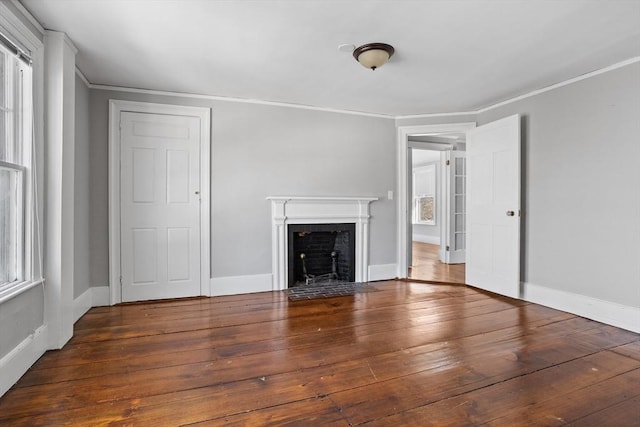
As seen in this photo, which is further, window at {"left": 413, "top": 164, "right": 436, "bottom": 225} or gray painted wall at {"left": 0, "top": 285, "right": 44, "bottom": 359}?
window at {"left": 413, "top": 164, "right": 436, "bottom": 225}

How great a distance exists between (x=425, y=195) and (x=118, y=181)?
7.67 metres

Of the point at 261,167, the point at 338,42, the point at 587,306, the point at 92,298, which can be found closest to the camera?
the point at 338,42

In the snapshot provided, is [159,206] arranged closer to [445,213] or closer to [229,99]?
[229,99]

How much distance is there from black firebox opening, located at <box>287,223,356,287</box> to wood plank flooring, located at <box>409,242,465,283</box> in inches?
40.6

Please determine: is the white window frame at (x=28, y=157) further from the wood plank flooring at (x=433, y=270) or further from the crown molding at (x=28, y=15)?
the wood plank flooring at (x=433, y=270)

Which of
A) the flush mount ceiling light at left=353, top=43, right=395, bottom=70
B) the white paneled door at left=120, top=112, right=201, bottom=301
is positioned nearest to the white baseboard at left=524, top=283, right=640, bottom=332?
the flush mount ceiling light at left=353, top=43, right=395, bottom=70

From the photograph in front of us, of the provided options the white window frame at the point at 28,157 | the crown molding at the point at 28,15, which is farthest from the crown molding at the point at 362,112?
the white window frame at the point at 28,157

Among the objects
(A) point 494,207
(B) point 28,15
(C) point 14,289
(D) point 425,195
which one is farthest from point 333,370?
(D) point 425,195

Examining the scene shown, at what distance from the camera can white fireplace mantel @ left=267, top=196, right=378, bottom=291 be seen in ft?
12.7

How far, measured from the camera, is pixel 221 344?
238 cm

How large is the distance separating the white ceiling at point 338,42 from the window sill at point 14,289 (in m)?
1.72

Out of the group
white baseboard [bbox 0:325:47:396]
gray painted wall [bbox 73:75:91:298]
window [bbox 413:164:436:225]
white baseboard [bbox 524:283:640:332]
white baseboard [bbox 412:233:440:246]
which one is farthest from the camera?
window [bbox 413:164:436:225]

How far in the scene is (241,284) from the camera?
377 cm

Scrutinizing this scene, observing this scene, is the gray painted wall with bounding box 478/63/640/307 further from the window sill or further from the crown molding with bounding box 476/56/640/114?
the window sill
